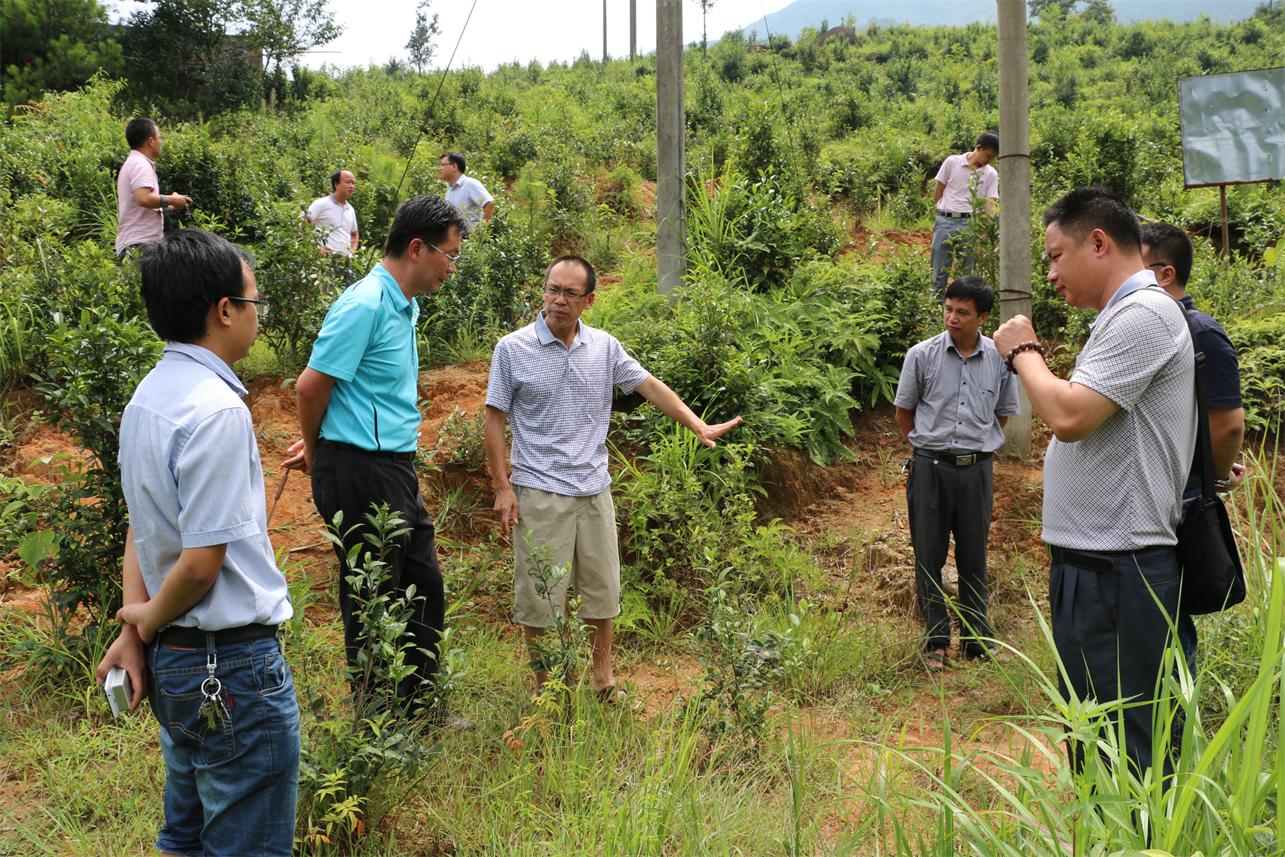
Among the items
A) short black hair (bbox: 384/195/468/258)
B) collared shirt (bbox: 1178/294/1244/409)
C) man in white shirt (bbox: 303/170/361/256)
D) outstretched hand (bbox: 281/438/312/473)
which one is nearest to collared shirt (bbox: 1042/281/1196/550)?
collared shirt (bbox: 1178/294/1244/409)

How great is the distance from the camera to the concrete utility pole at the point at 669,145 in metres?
7.20

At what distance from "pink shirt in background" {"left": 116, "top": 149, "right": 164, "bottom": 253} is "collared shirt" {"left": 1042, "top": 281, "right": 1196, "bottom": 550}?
260 inches

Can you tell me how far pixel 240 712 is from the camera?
7.64 ft

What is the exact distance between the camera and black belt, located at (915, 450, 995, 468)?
518 cm

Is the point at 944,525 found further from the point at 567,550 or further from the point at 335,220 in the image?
the point at 335,220

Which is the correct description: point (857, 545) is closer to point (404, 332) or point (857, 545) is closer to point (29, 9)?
point (404, 332)

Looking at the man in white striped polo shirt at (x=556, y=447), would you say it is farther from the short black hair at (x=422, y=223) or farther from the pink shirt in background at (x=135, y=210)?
the pink shirt in background at (x=135, y=210)

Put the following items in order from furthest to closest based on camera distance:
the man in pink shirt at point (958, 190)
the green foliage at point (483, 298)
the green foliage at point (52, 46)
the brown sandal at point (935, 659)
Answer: the green foliage at point (52, 46) → the man in pink shirt at point (958, 190) → the green foliage at point (483, 298) → the brown sandal at point (935, 659)

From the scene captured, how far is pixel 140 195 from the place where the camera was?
724 cm

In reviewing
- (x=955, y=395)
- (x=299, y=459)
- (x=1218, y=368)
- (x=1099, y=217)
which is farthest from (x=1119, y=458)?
(x=299, y=459)

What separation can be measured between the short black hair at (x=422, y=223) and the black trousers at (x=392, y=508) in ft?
2.60

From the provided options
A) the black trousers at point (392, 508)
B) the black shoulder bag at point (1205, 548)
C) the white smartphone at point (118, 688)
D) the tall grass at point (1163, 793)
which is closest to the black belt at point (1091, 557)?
the black shoulder bag at point (1205, 548)

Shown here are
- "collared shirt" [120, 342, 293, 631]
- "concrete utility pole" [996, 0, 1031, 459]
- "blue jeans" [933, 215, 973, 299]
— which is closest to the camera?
"collared shirt" [120, 342, 293, 631]

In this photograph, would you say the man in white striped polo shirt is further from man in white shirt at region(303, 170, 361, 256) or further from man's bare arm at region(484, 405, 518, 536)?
man in white shirt at region(303, 170, 361, 256)
